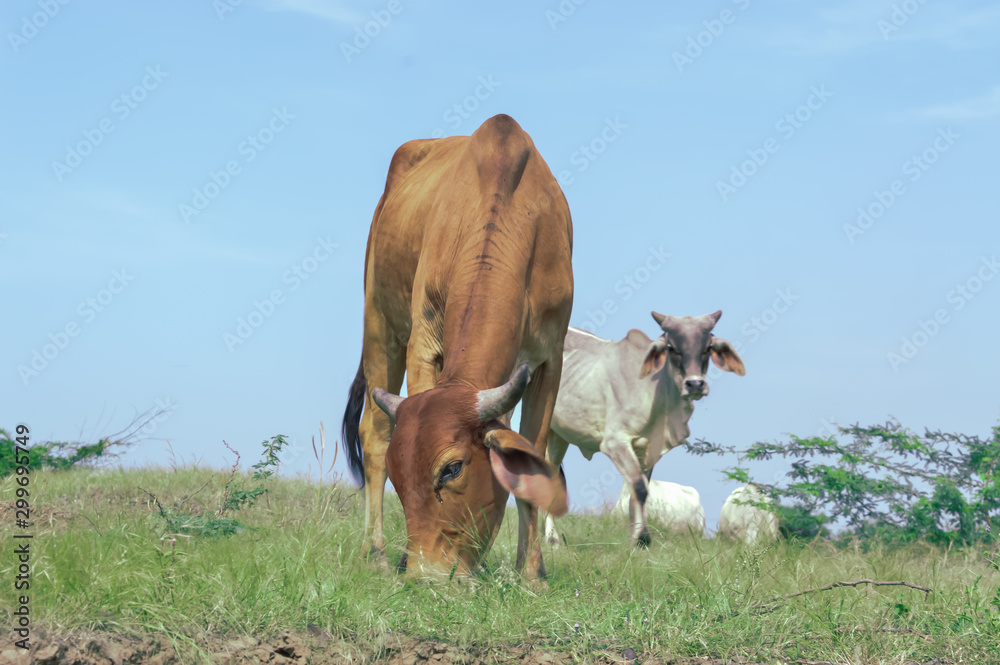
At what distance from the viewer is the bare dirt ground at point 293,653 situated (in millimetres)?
3408

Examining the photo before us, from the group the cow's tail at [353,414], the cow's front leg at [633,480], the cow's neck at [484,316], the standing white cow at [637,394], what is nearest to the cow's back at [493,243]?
the cow's neck at [484,316]

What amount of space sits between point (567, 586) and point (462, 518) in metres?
0.74

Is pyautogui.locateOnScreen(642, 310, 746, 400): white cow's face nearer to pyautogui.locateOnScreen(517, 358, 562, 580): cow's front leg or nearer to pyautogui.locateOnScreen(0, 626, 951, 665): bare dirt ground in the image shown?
pyautogui.locateOnScreen(517, 358, 562, 580): cow's front leg

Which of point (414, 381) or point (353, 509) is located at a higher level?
point (414, 381)

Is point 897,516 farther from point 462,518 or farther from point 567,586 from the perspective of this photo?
point 462,518

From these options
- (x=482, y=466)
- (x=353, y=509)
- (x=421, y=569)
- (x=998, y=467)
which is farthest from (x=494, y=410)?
(x=998, y=467)

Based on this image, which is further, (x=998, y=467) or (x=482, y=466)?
(x=998, y=467)

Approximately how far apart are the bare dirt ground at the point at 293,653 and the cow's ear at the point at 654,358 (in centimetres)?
495

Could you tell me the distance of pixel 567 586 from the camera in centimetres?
465

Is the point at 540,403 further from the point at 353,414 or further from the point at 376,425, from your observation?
the point at 353,414

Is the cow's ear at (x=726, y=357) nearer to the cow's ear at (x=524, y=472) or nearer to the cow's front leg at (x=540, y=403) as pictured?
the cow's front leg at (x=540, y=403)

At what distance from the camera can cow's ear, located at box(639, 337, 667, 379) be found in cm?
865

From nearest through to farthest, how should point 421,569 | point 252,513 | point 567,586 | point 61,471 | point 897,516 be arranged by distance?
point 421,569 < point 567,586 < point 252,513 < point 897,516 < point 61,471

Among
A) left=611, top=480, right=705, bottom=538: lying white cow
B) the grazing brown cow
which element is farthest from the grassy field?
left=611, top=480, right=705, bottom=538: lying white cow
